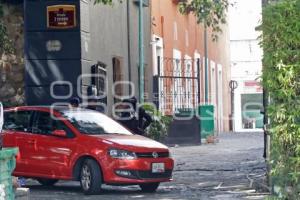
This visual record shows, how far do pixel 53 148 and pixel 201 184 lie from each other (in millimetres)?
2919

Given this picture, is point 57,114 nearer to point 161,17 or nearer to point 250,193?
point 250,193

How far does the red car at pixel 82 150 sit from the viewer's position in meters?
13.9

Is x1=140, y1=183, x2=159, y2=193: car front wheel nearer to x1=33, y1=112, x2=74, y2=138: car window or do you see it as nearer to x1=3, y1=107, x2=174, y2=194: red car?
x1=3, y1=107, x2=174, y2=194: red car

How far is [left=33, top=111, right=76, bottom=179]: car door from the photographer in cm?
1432

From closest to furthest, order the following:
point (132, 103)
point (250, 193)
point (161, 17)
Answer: point (250, 193)
point (132, 103)
point (161, 17)

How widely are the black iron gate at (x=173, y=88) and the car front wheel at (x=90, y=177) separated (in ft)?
40.4

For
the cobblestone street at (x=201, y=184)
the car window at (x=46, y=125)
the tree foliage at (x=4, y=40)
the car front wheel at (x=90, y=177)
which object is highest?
the tree foliage at (x=4, y=40)

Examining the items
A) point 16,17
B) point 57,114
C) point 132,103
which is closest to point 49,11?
point 16,17

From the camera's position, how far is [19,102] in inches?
794

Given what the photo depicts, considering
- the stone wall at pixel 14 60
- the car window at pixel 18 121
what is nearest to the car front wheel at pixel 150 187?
the car window at pixel 18 121

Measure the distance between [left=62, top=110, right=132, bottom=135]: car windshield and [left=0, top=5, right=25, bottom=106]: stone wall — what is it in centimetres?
512

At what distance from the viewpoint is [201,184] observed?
15438mm

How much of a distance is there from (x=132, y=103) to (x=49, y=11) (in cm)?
386

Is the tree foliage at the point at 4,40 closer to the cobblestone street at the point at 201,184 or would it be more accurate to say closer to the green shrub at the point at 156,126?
the cobblestone street at the point at 201,184
